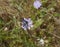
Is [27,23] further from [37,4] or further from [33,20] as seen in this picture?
[37,4]

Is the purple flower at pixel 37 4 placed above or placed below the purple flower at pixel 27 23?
above

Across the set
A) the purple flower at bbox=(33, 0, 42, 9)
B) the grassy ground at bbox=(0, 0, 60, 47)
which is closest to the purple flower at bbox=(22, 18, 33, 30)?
the grassy ground at bbox=(0, 0, 60, 47)

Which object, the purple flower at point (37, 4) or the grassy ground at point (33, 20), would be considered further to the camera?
the purple flower at point (37, 4)

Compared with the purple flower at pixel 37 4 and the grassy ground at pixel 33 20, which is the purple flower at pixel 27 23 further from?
the purple flower at pixel 37 4

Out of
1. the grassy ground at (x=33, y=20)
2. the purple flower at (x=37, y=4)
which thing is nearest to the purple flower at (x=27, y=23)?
the grassy ground at (x=33, y=20)

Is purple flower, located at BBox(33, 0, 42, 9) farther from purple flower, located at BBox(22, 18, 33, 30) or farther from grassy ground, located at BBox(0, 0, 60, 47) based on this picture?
purple flower, located at BBox(22, 18, 33, 30)

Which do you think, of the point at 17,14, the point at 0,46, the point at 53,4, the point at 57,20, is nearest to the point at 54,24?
the point at 57,20

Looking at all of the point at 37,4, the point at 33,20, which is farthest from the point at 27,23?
the point at 37,4
